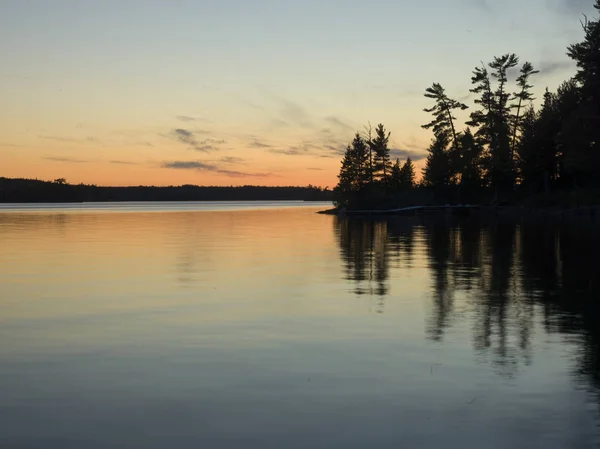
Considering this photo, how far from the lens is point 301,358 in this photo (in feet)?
36.0

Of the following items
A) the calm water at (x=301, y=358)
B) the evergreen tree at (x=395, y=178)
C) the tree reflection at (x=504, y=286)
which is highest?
the evergreen tree at (x=395, y=178)

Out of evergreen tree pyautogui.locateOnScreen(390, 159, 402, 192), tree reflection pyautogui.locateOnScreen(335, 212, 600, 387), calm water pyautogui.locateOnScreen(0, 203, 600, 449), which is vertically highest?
evergreen tree pyautogui.locateOnScreen(390, 159, 402, 192)

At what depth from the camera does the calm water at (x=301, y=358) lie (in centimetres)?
752

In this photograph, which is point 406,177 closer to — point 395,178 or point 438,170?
point 395,178

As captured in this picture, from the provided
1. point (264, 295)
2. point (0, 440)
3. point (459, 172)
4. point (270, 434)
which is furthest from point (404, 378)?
point (459, 172)

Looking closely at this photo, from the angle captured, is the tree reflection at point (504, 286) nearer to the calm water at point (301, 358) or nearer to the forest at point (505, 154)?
the calm water at point (301, 358)

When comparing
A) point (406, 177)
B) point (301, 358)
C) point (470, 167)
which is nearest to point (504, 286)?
point (301, 358)

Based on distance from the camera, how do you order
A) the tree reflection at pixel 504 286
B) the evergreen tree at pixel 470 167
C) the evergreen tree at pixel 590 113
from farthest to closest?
the evergreen tree at pixel 470 167, the evergreen tree at pixel 590 113, the tree reflection at pixel 504 286

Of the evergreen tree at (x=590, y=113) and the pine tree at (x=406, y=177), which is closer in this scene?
the evergreen tree at (x=590, y=113)

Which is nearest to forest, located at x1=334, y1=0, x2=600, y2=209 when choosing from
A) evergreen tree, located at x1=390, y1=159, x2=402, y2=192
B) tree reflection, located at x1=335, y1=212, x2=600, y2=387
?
evergreen tree, located at x1=390, y1=159, x2=402, y2=192

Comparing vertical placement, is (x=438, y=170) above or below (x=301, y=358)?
above

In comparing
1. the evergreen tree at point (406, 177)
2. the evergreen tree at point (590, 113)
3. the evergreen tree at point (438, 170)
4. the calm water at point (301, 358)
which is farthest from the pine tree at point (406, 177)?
the calm water at point (301, 358)

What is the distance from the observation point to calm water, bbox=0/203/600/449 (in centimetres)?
752

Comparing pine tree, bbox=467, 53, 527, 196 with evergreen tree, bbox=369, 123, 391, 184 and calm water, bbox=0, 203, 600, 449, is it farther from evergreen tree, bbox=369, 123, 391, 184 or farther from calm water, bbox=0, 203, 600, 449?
calm water, bbox=0, 203, 600, 449
